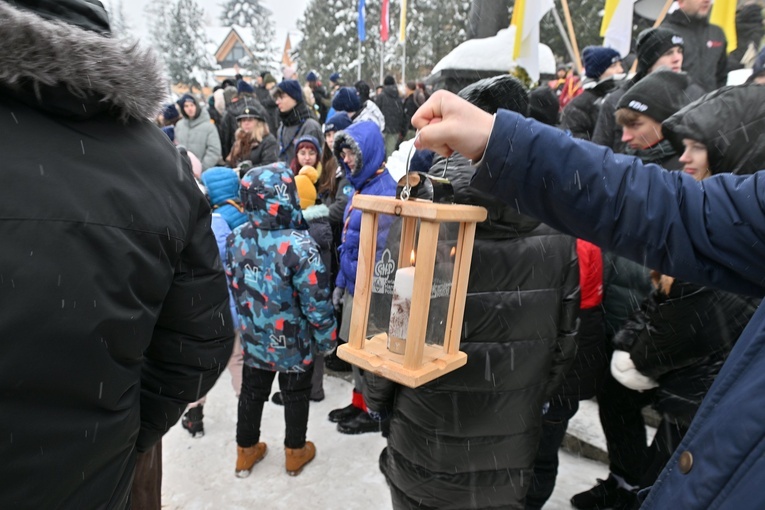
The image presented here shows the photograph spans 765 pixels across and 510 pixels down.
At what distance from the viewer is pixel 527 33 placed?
4445mm

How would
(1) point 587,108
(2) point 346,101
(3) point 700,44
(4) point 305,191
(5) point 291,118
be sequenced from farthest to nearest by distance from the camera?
(2) point 346,101 < (5) point 291,118 < (1) point 587,108 < (3) point 700,44 < (4) point 305,191

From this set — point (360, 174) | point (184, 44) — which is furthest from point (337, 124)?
point (184, 44)

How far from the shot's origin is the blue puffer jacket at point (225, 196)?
3.73 m

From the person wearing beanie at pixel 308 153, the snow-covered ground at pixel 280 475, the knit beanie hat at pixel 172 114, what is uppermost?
the knit beanie hat at pixel 172 114

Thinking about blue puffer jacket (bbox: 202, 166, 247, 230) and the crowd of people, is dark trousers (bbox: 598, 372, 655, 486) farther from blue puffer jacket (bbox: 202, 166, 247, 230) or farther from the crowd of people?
blue puffer jacket (bbox: 202, 166, 247, 230)

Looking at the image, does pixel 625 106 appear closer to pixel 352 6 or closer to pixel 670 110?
pixel 670 110

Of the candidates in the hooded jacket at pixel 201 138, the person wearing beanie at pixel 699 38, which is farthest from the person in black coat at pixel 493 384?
the hooded jacket at pixel 201 138

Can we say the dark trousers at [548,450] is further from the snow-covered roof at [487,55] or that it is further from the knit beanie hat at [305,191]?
the snow-covered roof at [487,55]

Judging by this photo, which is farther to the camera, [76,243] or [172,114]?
[172,114]

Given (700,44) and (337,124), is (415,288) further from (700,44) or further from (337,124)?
(700,44)

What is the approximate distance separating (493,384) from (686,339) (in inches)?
32.7

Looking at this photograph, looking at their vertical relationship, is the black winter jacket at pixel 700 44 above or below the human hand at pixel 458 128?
above

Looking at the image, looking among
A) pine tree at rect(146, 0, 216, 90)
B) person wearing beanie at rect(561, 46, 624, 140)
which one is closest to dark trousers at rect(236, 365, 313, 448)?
person wearing beanie at rect(561, 46, 624, 140)

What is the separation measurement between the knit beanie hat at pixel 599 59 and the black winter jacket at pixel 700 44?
661 mm
